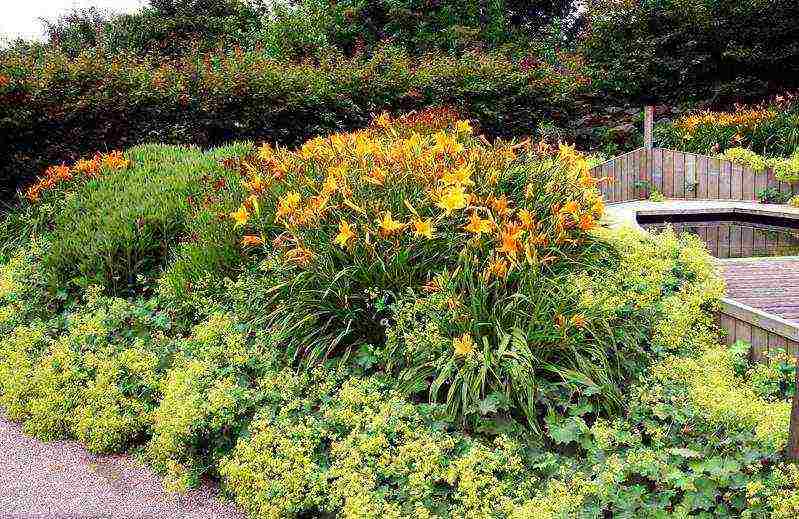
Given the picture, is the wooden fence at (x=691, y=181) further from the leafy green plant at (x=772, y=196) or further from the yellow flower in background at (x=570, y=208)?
the yellow flower in background at (x=570, y=208)

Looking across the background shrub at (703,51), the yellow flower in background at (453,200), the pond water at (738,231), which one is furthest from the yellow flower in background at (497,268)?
the background shrub at (703,51)

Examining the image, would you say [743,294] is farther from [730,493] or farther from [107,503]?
[107,503]

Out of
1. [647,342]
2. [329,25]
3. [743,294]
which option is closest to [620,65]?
[329,25]

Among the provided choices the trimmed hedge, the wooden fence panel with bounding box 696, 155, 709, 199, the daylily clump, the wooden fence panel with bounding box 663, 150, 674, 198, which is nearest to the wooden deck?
the daylily clump

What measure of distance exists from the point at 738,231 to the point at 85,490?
21.0 feet

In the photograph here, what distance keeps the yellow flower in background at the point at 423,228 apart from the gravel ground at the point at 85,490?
150cm

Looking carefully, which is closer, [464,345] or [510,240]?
[464,345]

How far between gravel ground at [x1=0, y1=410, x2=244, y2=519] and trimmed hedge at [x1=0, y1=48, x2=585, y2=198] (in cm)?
473

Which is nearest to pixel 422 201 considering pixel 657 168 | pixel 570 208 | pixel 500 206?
pixel 500 206

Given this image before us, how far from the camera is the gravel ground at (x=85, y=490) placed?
3.10 m

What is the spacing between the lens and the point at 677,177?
29.7 ft

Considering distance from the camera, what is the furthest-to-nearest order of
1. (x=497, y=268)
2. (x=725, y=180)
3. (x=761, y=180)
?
(x=725, y=180), (x=761, y=180), (x=497, y=268)

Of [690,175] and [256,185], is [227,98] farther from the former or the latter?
[690,175]

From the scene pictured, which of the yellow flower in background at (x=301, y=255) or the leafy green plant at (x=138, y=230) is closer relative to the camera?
the yellow flower in background at (x=301, y=255)
